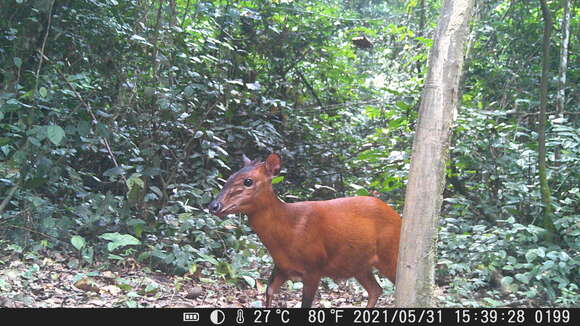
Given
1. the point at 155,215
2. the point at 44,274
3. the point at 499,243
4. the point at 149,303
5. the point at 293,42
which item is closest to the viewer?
the point at 149,303

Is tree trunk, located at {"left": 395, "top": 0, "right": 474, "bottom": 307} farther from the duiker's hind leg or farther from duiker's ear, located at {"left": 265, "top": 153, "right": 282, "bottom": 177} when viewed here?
the duiker's hind leg

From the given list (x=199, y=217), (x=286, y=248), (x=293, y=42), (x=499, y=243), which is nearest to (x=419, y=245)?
(x=286, y=248)

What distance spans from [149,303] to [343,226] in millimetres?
1779

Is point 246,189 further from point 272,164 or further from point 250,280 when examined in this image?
point 250,280

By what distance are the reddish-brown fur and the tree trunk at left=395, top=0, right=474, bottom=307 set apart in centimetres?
116

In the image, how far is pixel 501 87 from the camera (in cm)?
852

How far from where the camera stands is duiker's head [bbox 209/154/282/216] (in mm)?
4289

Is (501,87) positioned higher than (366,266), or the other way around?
(501,87)

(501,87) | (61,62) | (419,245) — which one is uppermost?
(501,87)

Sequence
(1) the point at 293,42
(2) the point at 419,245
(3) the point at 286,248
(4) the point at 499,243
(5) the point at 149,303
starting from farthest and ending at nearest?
1. (1) the point at 293,42
2. (4) the point at 499,243
3. (5) the point at 149,303
4. (3) the point at 286,248
5. (2) the point at 419,245

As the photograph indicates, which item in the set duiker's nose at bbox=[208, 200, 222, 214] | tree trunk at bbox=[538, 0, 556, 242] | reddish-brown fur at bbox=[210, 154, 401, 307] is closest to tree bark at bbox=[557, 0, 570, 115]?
tree trunk at bbox=[538, 0, 556, 242]

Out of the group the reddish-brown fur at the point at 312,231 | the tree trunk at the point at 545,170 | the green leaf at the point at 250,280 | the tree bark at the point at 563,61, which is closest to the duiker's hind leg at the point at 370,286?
the reddish-brown fur at the point at 312,231

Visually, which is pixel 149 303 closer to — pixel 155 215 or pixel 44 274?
pixel 44 274

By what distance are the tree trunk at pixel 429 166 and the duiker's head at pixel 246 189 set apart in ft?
4.61
